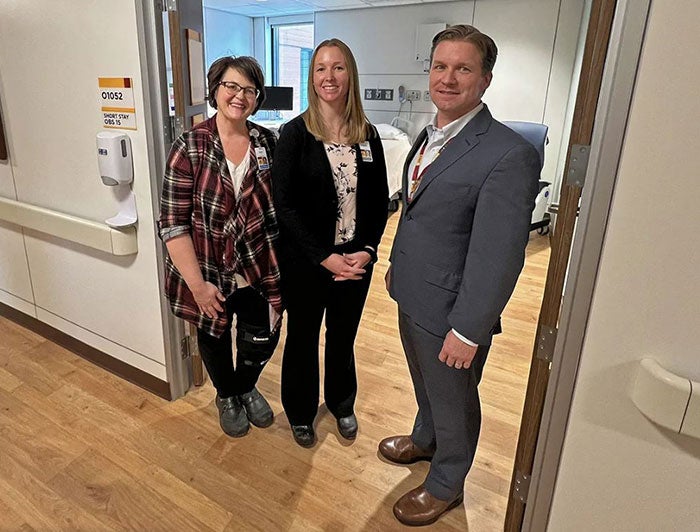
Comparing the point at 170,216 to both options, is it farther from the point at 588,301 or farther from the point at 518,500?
the point at 518,500

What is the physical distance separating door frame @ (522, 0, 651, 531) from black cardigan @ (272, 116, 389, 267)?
0.75m

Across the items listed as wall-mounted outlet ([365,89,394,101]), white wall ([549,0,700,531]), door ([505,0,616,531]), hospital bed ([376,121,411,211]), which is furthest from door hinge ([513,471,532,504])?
wall-mounted outlet ([365,89,394,101])

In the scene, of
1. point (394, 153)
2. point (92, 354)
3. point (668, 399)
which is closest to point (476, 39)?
point (668, 399)

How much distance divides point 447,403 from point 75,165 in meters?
1.88

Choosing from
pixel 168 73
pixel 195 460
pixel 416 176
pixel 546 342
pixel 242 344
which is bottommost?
pixel 195 460

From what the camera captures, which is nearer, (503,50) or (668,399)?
(668,399)

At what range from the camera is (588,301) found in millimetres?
1060

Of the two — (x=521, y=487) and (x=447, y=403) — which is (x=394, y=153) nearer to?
(x=447, y=403)

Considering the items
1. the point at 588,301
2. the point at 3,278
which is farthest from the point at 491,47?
the point at 3,278

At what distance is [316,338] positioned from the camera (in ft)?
6.03

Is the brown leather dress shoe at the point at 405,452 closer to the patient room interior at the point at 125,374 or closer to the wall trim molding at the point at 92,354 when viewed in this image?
the patient room interior at the point at 125,374

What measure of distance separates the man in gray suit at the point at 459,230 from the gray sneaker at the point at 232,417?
901mm

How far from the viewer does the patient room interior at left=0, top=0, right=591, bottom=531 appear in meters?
1.70

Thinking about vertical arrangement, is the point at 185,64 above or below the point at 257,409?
above
